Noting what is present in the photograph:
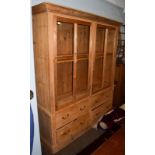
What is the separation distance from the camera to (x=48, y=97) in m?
1.79

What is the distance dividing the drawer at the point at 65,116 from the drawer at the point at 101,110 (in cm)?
53

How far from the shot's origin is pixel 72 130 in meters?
2.14

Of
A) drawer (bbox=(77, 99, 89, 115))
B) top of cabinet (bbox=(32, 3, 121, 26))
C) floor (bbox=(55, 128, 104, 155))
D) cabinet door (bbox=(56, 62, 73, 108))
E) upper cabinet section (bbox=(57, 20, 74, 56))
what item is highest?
top of cabinet (bbox=(32, 3, 121, 26))

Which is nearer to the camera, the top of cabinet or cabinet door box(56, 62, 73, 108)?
the top of cabinet

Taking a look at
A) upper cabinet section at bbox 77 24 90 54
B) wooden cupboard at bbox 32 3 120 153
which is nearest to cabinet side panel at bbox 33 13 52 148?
wooden cupboard at bbox 32 3 120 153

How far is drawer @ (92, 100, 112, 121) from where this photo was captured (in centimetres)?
254

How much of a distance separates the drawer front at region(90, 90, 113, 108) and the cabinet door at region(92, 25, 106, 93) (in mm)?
119

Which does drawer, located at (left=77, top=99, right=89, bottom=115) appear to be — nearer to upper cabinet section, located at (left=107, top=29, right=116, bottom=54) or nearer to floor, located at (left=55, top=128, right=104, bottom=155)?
floor, located at (left=55, top=128, right=104, bottom=155)

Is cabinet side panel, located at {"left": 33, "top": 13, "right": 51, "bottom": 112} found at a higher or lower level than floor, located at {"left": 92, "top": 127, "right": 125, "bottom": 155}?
higher

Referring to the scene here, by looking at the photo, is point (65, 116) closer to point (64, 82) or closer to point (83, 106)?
point (83, 106)
